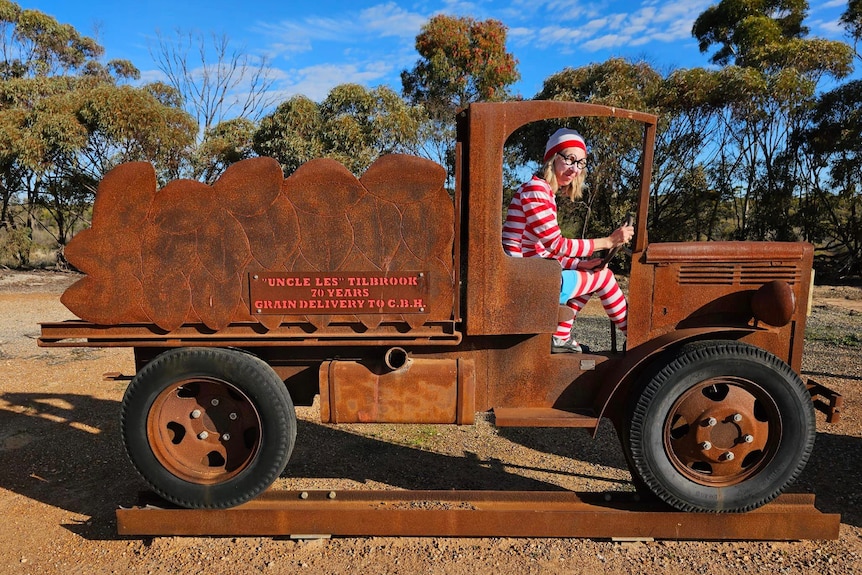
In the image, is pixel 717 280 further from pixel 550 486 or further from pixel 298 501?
pixel 298 501

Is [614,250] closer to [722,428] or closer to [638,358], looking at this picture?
[638,358]

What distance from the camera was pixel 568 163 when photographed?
10.7ft

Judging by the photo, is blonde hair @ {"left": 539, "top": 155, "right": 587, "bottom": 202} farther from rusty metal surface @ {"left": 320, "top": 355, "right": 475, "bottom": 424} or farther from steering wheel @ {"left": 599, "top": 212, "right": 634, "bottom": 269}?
rusty metal surface @ {"left": 320, "top": 355, "right": 475, "bottom": 424}

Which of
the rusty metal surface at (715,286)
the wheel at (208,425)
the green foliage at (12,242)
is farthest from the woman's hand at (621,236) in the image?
the green foliage at (12,242)

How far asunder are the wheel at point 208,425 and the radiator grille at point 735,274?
2325 mm

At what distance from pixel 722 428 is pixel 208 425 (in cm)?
285

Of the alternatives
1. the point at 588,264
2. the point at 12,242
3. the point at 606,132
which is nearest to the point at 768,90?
the point at 606,132

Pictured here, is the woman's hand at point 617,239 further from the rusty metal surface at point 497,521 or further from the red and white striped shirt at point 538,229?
the rusty metal surface at point 497,521

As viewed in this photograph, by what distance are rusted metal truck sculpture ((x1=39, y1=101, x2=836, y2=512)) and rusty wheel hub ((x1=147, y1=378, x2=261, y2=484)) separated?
0.4 inches

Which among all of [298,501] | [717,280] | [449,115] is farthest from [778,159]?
[298,501]

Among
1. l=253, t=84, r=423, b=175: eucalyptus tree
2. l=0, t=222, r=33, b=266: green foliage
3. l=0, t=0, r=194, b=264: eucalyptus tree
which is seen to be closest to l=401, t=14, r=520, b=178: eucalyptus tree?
l=253, t=84, r=423, b=175: eucalyptus tree

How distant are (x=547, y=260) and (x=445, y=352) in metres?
0.78

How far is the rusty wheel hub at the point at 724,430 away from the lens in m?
3.04

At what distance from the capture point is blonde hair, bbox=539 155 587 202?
3.32 meters
